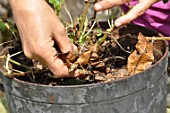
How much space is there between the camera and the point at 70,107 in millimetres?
975

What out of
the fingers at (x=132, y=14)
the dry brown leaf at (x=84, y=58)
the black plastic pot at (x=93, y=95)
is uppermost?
the fingers at (x=132, y=14)

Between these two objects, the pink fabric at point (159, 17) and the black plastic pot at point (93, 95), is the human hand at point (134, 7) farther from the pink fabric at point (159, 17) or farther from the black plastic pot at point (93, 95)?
the pink fabric at point (159, 17)

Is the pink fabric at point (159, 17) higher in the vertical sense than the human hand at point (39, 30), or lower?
lower

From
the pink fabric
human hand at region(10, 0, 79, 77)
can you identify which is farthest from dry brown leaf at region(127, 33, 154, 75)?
the pink fabric

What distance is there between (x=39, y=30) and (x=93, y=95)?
199 mm

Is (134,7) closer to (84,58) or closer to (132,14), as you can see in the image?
(132,14)

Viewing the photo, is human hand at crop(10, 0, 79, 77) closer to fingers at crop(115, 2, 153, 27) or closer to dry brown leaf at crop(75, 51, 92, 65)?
dry brown leaf at crop(75, 51, 92, 65)

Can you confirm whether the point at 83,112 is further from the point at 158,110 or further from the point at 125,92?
the point at 158,110

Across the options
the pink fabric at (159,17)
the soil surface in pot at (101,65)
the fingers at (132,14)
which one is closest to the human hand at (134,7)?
the fingers at (132,14)

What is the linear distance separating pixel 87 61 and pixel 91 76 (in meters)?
0.07

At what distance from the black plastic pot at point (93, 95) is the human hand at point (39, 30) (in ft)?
0.20

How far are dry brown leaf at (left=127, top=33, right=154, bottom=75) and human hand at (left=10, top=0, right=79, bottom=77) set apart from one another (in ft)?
0.69

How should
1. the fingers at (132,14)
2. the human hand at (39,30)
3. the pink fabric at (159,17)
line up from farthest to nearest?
the pink fabric at (159,17) < the fingers at (132,14) < the human hand at (39,30)

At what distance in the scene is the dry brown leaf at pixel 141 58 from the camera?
3.49ft
